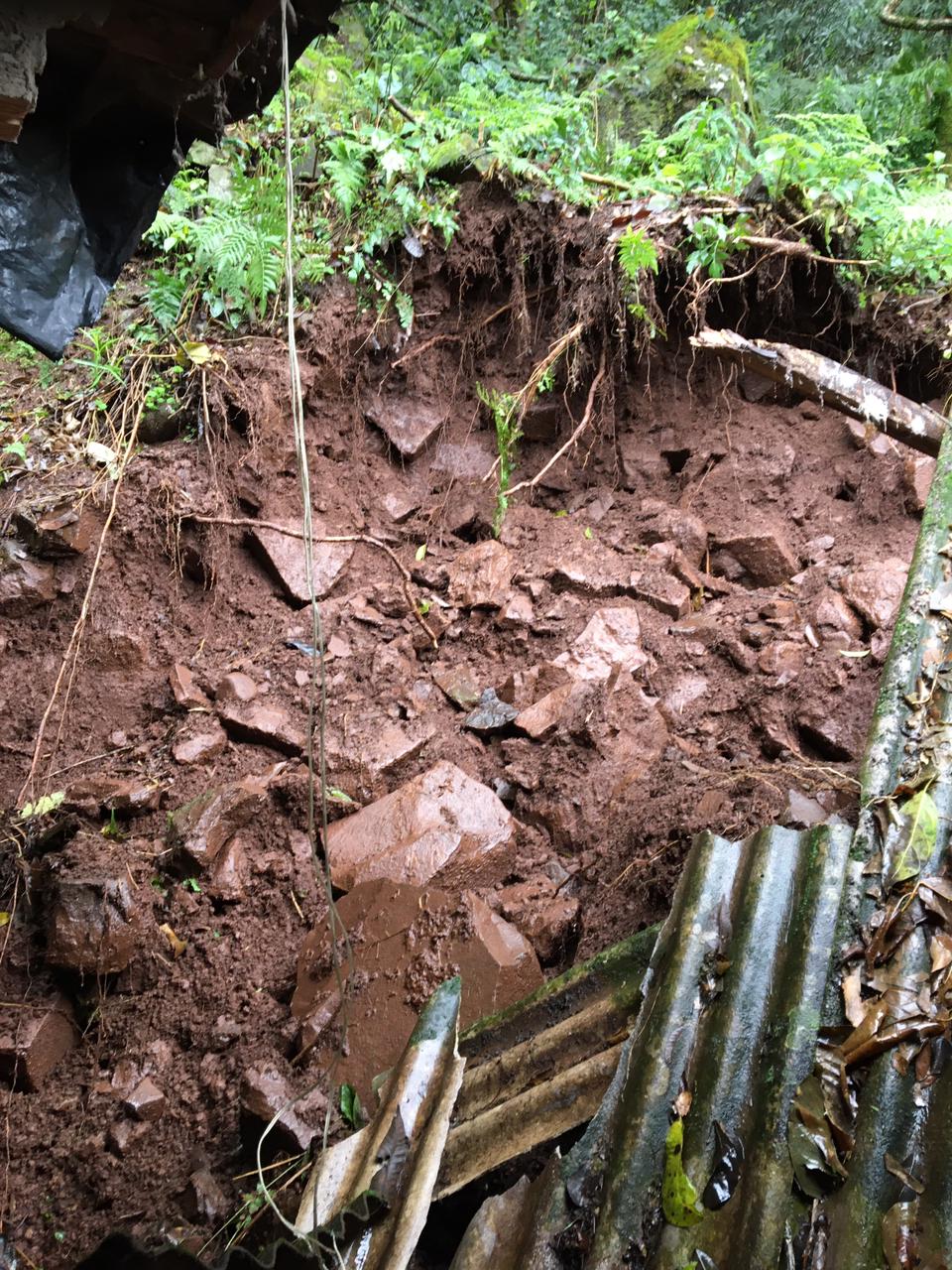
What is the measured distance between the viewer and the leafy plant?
16.6 ft

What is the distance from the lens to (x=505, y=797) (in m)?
3.94

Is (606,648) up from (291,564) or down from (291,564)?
down

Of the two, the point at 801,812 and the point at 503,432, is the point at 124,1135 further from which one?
the point at 503,432

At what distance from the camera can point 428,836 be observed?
11.4ft

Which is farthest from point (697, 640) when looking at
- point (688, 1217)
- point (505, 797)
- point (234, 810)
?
point (688, 1217)

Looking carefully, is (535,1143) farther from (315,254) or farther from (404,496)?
(315,254)

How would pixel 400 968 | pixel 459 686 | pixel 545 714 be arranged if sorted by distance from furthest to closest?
1. pixel 459 686
2. pixel 545 714
3. pixel 400 968

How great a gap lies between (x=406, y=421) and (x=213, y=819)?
2.88 m

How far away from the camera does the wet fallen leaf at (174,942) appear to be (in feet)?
11.0

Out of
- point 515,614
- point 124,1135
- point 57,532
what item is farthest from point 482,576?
point 124,1135

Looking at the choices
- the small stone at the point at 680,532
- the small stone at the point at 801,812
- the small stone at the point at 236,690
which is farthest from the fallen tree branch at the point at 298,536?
the small stone at the point at 801,812

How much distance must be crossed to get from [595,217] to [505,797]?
3560mm

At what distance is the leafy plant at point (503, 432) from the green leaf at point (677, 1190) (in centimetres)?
390

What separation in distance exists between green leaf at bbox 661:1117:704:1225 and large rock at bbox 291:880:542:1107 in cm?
126
